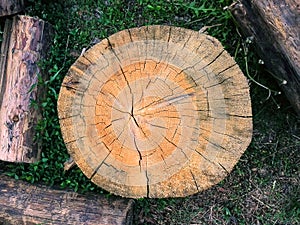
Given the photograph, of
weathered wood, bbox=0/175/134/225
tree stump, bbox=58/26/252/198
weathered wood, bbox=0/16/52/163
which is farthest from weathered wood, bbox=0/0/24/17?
weathered wood, bbox=0/175/134/225

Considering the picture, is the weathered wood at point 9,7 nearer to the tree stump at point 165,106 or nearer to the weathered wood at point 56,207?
the tree stump at point 165,106

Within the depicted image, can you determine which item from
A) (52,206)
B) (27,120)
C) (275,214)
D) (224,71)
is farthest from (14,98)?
(275,214)

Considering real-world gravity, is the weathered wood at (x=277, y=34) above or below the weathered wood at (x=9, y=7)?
below

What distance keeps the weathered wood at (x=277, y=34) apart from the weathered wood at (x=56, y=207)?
A: 141 centimetres

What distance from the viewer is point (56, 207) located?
342cm

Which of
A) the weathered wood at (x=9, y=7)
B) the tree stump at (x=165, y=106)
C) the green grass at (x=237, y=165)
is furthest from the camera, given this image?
the green grass at (x=237, y=165)

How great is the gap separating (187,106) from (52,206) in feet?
4.55

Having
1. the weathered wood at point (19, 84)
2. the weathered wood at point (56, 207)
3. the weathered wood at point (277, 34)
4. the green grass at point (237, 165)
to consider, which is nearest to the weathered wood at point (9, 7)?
the weathered wood at point (19, 84)

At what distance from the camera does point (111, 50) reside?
2770 mm

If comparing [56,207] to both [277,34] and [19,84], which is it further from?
[277,34]

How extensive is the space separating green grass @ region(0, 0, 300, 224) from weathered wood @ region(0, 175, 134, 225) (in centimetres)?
10

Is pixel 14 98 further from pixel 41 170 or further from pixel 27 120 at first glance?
pixel 41 170

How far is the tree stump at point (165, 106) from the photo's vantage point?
8.89ft

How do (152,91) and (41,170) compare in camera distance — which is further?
(41,170)
